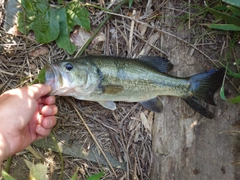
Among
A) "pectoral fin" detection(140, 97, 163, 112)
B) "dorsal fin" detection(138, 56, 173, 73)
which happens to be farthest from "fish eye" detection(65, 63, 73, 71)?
"pectoral fin" detection(140, 97, 163, 112)

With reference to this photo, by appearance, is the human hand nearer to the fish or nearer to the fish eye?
the fish

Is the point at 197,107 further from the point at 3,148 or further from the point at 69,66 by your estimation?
the point at 3,148

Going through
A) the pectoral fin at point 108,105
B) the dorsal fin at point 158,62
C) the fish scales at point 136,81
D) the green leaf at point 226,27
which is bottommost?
the pectoral fin at point 108,105

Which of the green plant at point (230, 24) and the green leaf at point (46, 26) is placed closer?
the green plant at point (230, 24)

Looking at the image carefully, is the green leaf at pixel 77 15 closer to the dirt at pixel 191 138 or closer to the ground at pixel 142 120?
the ground at pixel 142 120

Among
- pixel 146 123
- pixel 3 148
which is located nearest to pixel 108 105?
pixel 146 123

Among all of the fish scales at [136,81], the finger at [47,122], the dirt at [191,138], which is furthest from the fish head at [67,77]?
the dirt at [191,138]

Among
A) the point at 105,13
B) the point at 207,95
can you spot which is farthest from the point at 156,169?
the point at 105,13
